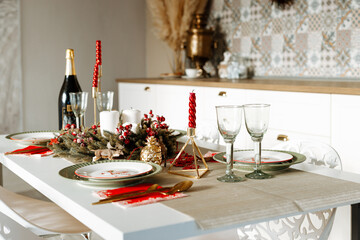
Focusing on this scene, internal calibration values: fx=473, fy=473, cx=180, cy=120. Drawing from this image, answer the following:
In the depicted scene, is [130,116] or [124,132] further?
[130,116]

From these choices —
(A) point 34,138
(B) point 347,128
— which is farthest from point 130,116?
(B) point 347,128

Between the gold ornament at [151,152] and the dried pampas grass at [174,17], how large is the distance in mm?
3029

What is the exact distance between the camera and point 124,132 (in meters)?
1.64

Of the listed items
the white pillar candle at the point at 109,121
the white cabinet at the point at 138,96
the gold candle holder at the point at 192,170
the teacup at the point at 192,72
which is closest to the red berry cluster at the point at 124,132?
the white pillar candle at the point at 109,121

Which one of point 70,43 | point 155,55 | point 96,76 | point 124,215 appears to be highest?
point 70,43

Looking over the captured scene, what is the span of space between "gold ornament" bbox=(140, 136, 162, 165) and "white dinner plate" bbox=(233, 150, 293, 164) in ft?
0.82

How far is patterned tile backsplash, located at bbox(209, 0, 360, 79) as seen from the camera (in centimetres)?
Result: 318

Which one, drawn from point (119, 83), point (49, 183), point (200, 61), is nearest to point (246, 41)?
point (200, 61)

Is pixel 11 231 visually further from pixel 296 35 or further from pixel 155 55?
pixel 155 55

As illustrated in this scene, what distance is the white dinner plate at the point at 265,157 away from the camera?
148 centimetres

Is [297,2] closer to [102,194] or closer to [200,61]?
[200,61]

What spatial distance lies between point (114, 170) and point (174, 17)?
3236 mm

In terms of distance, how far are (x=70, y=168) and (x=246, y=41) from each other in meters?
2.89

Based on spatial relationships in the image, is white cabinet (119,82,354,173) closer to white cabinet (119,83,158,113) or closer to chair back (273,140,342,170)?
chair back (273,140,342,170)
